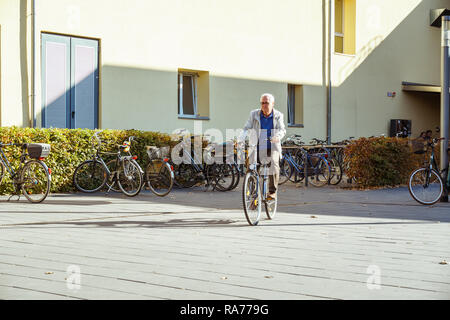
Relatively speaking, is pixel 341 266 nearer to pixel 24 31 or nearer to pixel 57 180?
pixel 57 180

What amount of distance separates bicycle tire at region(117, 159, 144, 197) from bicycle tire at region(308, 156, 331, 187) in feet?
15.4

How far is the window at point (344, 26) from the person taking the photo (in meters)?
22.2

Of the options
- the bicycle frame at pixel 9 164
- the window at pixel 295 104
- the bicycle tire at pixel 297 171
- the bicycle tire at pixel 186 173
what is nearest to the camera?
the bicycle frame at pixel 9 164

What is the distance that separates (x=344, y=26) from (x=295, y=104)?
3826mm

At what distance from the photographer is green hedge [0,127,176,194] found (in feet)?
38.3

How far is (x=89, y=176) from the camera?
1268 centimetres

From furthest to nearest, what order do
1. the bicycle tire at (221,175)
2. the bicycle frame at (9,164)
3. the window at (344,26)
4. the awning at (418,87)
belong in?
the awning at (418,87) < the window at (344,26) < the bicycle tire at (221,175) < the bicycle frame at (9,164)

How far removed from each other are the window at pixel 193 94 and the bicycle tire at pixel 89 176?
5.41 meters

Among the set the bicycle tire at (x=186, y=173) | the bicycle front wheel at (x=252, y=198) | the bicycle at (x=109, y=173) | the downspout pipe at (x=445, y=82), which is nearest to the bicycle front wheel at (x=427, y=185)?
the downspout pipe at (x=445, y=82)

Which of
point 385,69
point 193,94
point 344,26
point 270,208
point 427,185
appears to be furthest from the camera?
point 385,69

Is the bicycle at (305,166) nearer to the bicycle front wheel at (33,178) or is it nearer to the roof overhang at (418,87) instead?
the bicycle front wheel at (33,178)

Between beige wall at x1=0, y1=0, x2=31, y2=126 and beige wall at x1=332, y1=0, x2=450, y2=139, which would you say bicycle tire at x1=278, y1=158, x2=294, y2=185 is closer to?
beige wall at x1=0, y1=0, x2=31, y2=126

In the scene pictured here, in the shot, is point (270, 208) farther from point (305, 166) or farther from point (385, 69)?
point (385, 69)

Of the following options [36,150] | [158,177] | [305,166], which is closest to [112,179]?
[158,177]
